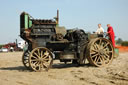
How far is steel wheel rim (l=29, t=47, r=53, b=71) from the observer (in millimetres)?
8469

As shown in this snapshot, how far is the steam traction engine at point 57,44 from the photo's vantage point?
8.70 metres

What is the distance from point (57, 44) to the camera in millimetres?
9164

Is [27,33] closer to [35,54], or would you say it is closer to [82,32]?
[35,54]

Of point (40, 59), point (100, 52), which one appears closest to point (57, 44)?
point (40, 59)

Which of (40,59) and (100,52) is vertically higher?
(100,52)

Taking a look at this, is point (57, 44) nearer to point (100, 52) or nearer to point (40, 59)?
point (40, 59)

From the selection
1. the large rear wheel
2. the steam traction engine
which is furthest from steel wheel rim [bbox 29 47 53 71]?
the large rear wheel

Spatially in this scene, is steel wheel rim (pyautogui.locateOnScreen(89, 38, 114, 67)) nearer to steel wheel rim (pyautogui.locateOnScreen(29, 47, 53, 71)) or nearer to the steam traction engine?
the steam traction engine

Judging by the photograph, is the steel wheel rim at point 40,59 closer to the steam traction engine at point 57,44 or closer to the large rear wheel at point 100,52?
the steam traction engine at point 57,44

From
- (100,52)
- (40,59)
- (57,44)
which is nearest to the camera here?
(40,59)

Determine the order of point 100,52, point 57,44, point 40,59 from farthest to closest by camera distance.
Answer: point 100,52, point 57,44, point 40,59

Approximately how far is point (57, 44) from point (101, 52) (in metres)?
2.12

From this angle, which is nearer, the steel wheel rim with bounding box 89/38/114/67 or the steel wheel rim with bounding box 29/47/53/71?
the steel wheel rim with bounding box 29/47/53/71

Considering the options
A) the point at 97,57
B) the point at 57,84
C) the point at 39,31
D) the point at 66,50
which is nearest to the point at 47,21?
the point at 39,31
